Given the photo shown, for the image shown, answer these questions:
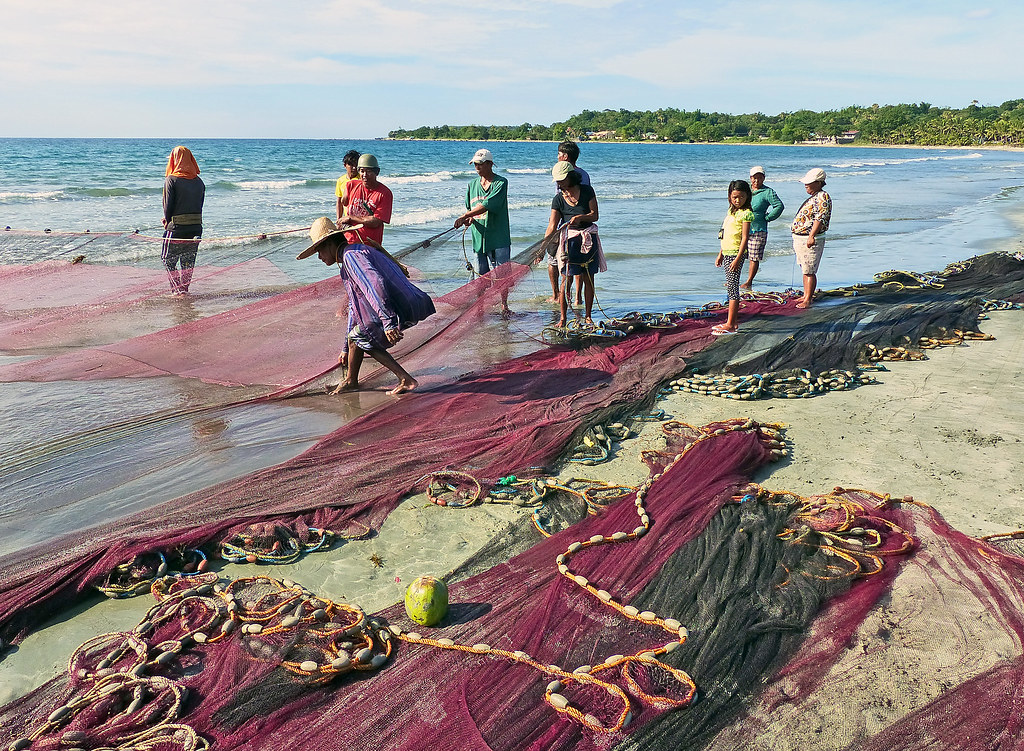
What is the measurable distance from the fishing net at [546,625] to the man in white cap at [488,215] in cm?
380

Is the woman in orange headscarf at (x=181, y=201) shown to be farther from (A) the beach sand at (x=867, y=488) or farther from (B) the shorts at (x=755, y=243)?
(B) the shorts at (x=755, y=243)

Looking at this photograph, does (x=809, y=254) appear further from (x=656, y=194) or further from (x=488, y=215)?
(x=656, y=194)

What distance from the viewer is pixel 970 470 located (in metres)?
4.33

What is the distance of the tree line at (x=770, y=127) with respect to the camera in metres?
103

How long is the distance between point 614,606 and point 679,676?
0.44 metres

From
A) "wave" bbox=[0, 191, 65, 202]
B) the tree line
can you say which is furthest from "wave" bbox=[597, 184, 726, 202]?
the tree line

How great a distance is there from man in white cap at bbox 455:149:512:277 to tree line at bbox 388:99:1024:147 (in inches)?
4080

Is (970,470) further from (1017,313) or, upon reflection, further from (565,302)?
(1017,313)

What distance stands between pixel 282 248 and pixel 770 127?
438ft

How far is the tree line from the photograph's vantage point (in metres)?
103

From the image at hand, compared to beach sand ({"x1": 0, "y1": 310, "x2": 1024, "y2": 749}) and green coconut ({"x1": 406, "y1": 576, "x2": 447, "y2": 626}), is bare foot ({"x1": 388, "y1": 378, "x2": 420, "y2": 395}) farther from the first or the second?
green coconut ({"x1": 406, "y1": 576, "x2": 447, "y2": 626})

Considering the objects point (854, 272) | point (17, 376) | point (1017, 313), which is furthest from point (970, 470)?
point (854, 272)

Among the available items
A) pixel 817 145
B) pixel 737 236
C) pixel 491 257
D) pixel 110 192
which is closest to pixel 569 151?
pixel 491 257

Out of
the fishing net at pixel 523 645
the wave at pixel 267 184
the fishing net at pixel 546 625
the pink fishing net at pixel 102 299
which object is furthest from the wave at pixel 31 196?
the fishing net at pixel 523 645
